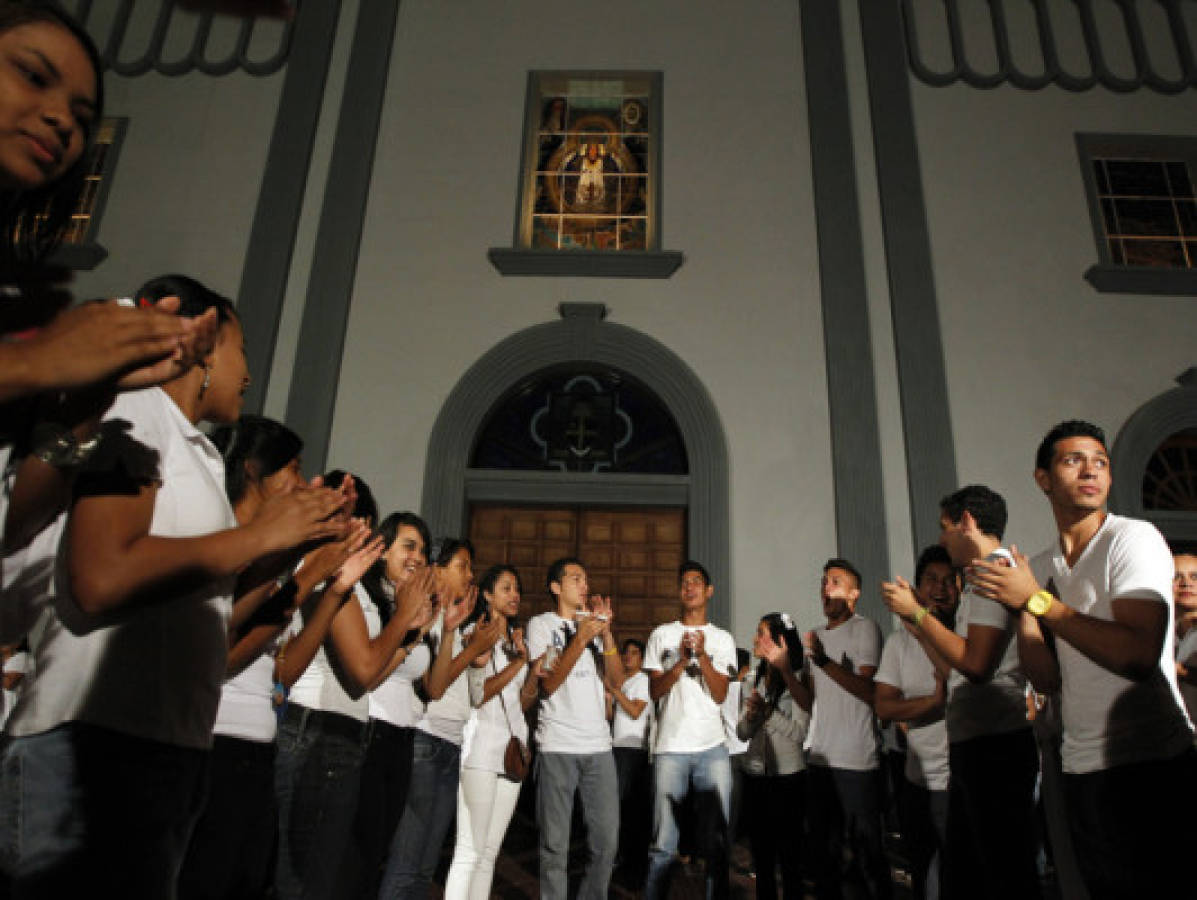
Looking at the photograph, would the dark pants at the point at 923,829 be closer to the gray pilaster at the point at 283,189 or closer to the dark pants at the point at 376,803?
the dark pants at the point at 376,803

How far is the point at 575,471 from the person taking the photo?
6.84 m

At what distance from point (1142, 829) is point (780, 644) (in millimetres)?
2234

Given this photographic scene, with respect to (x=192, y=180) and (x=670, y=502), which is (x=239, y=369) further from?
(x=192, y=180)

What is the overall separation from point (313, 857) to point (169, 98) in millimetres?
7935

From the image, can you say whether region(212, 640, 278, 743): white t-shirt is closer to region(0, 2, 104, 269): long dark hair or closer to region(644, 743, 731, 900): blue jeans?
region(0, 2, 104, 269): long dark hair

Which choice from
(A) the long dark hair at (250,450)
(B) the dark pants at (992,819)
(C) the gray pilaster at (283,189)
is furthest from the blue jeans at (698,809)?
(C) the gray pilaster at (283,189)

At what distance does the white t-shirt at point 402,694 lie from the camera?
269 centimetres

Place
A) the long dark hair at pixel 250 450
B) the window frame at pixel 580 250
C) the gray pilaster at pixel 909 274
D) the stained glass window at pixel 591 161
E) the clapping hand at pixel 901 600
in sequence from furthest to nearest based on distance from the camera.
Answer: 1. the stained glass window at pixel 591 161
2. the window frame at pixel 580 250
3. the gray pilaster at pixel 909 274
4. the clapping hand at pixel 901 600
5. the long dark hair at pixel 250 450

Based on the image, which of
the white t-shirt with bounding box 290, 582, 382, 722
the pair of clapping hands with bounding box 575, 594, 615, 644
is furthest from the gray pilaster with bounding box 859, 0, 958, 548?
the white t-shirt with bounding box 290, 582, 382, 722

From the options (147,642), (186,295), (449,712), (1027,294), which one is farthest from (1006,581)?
(1027,294)

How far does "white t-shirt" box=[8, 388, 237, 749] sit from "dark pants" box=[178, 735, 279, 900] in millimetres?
761

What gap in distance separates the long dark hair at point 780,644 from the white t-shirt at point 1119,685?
1.94 meters

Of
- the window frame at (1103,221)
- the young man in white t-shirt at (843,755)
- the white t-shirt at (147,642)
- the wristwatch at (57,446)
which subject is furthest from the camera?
the window frame at (1103,221)

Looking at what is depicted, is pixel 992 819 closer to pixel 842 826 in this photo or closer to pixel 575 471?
pixel 842 826
